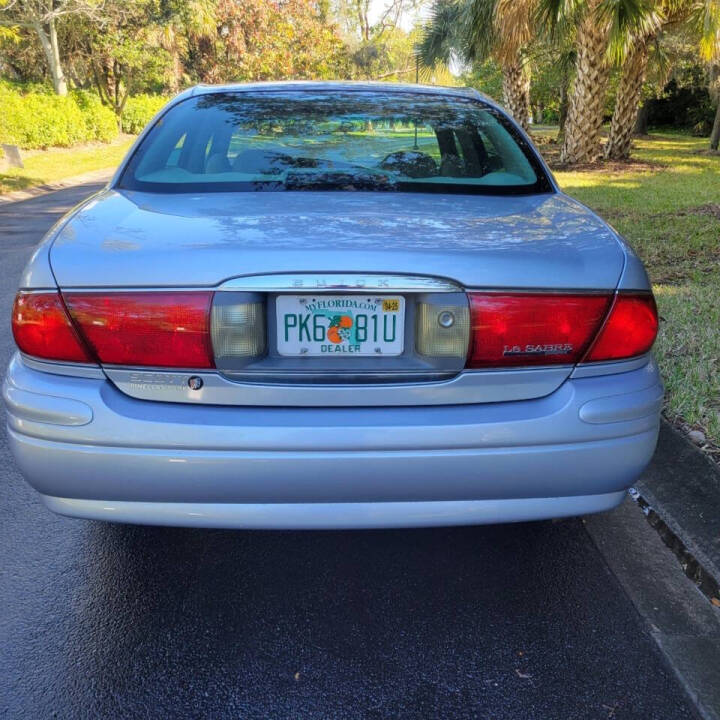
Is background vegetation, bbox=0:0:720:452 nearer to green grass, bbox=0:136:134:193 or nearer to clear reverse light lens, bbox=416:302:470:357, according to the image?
green grass, bbox=0:136:134:193

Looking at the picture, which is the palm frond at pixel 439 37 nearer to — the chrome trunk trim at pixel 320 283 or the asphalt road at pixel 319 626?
the asphalt road at pixel 319 626

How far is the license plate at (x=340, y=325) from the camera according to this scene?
5.89 feet

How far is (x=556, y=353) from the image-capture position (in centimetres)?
192

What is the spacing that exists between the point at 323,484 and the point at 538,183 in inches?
60.9

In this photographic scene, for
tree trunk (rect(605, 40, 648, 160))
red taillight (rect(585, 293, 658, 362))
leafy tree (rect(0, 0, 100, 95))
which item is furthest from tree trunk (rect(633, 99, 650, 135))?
red taillight (rect(585, 293, 658, 362))

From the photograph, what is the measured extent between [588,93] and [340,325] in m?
15.4

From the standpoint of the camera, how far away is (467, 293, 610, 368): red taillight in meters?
1.85

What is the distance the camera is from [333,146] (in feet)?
9.13

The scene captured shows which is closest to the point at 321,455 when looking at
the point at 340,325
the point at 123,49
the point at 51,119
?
the point at 340,325

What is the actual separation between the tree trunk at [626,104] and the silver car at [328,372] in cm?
1602

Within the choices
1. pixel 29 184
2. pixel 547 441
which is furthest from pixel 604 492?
pixel 29 184

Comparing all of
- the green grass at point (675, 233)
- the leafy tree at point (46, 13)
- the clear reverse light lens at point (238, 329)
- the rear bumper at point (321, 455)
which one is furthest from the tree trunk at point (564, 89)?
the clear reverse light lens at point (238, 329)

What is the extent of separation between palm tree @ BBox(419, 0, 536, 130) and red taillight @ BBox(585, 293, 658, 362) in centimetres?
1206

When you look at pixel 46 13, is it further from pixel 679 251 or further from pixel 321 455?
pixel 321 455
